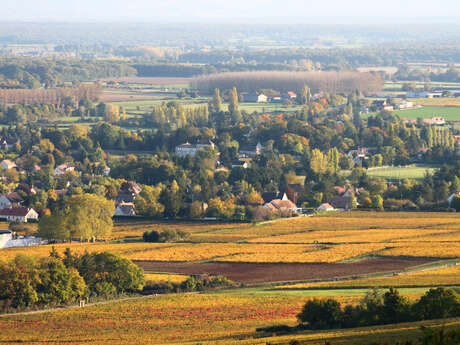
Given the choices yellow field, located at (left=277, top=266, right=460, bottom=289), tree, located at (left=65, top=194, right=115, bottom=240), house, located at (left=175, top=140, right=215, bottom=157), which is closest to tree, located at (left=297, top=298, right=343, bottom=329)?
yellow field, located at (left=277, top=266, right=460, bottom=289)

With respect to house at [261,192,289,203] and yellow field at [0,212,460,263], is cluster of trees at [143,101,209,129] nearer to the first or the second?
house at [261,192,289,203]

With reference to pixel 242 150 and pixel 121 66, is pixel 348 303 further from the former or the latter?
pixel 121 66

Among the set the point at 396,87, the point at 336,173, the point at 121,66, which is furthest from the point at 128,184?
the point at 121,66

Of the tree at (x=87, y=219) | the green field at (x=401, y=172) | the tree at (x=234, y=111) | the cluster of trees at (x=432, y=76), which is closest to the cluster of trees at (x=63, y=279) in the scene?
the tree at (x=87, y=219)

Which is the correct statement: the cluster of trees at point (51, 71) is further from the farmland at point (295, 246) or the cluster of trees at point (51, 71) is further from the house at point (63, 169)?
the farmland at point (295, 246)

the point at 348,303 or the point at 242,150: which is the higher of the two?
the point at 348,303

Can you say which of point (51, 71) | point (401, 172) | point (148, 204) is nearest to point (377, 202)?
point (148, 204)

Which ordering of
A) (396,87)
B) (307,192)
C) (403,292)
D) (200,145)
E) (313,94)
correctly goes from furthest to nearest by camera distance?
(396,87), (313,94), (200,145), (307,192), (403,292)
